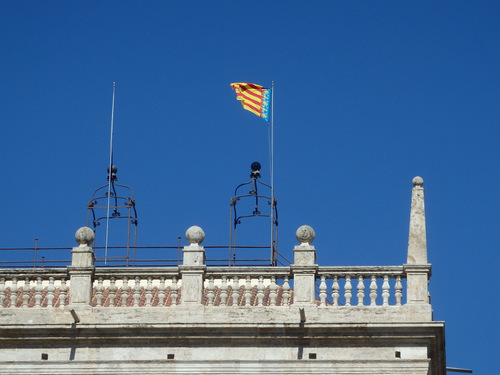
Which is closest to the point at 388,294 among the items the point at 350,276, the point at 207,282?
the point at 350,276

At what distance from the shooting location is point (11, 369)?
38844mm

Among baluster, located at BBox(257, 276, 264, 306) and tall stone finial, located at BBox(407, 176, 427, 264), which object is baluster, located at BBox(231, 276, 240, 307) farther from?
tall stone finial, located at BBox(407, 176, 427, 264)

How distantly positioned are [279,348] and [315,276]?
2.06 m

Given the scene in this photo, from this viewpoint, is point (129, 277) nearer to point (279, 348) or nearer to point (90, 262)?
point (90, 262)

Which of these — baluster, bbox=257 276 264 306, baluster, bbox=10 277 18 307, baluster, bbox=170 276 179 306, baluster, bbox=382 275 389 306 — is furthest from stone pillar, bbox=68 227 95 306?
baluster, bbox=382 275 389 306

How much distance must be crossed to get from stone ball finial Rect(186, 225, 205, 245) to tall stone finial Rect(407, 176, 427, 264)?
4.81 m

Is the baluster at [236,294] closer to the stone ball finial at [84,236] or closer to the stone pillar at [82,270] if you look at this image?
the stone pillar at [82,270]

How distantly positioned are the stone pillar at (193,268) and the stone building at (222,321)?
2cm

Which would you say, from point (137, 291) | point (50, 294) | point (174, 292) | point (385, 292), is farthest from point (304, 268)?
point (50, 294)

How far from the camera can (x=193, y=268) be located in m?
39.6

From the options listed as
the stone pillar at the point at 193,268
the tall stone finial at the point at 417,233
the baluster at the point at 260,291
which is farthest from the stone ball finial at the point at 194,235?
the tall stone finial at the point at 417,233

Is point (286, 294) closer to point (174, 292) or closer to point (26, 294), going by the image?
point (174, 292)

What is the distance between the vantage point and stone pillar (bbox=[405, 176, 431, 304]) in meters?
39.0

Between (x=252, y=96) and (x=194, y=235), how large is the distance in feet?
20.9
